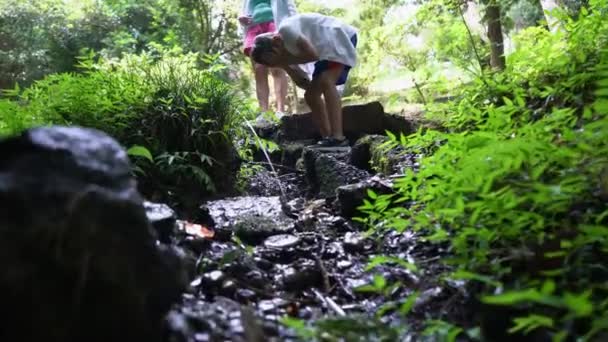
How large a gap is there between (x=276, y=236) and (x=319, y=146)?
93.9 inches

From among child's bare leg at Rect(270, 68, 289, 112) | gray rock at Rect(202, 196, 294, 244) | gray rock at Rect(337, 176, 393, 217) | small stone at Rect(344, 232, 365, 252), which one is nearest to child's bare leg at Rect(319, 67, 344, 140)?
child's bare leg at Rect(270, 68, 289, 112)

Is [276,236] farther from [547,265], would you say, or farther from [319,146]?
[319,146]

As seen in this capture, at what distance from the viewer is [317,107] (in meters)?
5.06

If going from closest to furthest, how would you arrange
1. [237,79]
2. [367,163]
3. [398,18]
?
1. [367,163]
2. [398,18]
3. [237,79]

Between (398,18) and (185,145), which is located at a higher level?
(398,18)

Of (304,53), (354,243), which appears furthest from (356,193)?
(304,53)

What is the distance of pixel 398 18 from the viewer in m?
9.82

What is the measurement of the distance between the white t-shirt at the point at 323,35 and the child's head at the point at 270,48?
0.06 meters

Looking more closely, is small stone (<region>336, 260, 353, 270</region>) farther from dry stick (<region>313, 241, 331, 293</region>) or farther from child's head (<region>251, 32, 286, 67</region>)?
child's head (<region>251, 32, 286, 67</region>)

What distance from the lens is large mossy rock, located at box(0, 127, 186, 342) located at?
42.2 inches

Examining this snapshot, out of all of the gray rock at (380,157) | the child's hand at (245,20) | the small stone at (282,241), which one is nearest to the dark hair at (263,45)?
the gray rock at (380,157)

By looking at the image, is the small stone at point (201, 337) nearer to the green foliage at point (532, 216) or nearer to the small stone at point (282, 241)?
the green foliage at point (532, 216)

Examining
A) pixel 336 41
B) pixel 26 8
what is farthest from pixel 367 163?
pixel 26 8

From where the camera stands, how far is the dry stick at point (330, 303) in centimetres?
178
